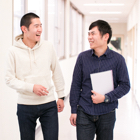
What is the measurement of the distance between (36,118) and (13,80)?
38 cm

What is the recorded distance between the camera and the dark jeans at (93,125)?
178 centimetres

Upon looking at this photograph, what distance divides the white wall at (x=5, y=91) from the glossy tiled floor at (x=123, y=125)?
107 cm

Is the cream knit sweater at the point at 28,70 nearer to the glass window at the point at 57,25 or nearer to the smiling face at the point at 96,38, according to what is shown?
the smiling face at the point at 96,38

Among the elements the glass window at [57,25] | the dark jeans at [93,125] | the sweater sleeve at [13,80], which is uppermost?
the glass window at [57,25]

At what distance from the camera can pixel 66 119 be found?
451cm

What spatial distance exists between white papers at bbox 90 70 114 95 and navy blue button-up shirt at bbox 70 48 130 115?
0.13ft

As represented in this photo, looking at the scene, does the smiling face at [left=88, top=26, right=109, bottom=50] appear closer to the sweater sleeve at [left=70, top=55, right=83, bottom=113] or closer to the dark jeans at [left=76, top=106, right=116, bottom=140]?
the sweater sleeve at [left=70, top=55, right=83, bottom=113]

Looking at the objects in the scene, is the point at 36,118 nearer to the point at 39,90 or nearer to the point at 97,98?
the point at 39,90

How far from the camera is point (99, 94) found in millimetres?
1737

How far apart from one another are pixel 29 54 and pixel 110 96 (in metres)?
0.72

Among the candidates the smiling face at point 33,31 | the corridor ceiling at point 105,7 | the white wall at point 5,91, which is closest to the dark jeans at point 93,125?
the smiling face at point 33,31

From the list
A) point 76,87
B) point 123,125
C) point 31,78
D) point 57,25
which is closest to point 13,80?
point 31,78

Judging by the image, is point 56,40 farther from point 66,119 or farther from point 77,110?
point 77,110

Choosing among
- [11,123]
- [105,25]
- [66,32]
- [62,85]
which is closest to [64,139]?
[11,123]
